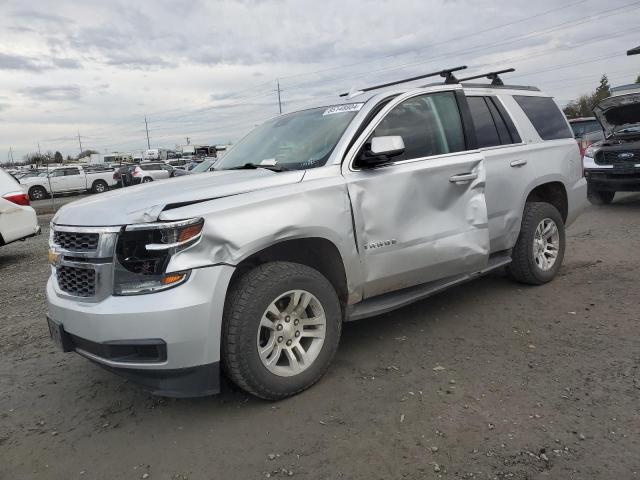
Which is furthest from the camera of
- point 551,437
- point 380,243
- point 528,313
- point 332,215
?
point 528,313

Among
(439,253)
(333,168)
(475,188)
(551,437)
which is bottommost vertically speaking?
(551,437)

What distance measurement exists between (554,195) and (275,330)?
367 centimetres

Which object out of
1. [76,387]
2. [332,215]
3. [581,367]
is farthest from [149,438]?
[581,367]

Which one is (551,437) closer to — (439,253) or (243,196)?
(439,253)

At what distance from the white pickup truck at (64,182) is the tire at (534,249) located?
26026 millimetres

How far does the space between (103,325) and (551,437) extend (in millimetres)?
2412

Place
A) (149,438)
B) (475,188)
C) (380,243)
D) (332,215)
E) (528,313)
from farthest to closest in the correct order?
(528,313) → (475,188) → (380,243) → (332,215) → (149,438)

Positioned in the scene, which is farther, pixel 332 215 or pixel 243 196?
pixel 332 215

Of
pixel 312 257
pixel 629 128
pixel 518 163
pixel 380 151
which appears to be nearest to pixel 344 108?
pixel 380 151

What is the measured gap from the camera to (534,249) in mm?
5066

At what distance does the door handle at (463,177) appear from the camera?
4.05m

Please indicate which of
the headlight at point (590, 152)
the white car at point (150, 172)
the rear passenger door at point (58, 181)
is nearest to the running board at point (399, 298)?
the headlight at point (590, 152)

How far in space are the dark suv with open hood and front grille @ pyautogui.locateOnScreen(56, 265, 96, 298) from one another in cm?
937

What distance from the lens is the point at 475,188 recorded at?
422 cm
